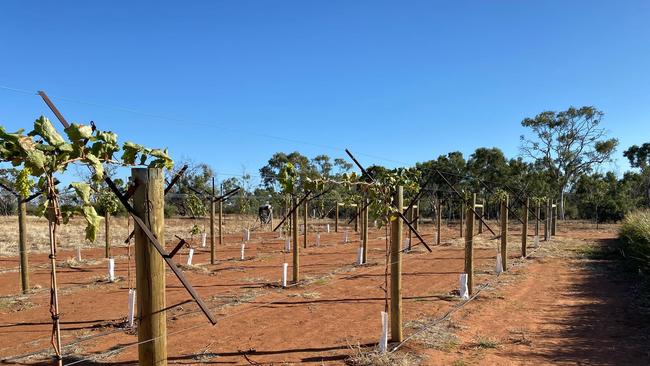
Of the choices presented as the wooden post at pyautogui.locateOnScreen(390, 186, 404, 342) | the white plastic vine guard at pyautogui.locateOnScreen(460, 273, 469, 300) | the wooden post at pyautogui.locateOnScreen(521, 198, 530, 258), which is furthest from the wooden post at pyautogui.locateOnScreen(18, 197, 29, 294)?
the wooden post at pyautogui.locateOnScreen(521, 198, 530, 258)

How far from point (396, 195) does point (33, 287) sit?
1007 centimetres

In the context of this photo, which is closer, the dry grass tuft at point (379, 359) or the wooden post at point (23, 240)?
the dry grass tuft at point (379, 359)

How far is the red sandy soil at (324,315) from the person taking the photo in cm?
670

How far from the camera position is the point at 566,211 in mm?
53375

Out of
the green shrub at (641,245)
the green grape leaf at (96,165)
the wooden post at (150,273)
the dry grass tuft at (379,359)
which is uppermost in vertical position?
the green grape leaf at (96,165)

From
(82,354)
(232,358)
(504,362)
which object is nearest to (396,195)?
(504,362)

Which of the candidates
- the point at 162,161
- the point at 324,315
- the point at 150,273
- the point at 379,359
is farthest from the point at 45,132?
the point at 324,315

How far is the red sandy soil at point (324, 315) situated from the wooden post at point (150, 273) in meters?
1.66

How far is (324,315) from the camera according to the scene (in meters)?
8.98

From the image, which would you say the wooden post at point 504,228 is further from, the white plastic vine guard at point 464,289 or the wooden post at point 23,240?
the wooden post at point 23,240

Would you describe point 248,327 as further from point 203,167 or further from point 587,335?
point 203,167

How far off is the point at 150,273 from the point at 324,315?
640cm

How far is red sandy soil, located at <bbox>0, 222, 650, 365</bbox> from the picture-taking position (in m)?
6.70

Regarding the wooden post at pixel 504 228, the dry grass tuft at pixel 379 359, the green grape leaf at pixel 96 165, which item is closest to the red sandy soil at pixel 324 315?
the dry grass tuft at pixel 379 359
